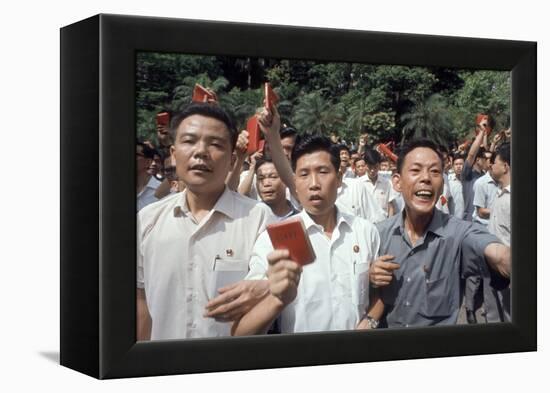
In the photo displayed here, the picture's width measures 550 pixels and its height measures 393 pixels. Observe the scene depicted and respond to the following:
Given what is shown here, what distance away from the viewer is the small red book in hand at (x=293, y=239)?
9031 millimetres

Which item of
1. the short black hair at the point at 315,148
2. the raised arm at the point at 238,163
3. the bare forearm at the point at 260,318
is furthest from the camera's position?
the short black hair at the point at 315,148

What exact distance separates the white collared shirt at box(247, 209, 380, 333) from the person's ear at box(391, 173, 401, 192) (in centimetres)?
33

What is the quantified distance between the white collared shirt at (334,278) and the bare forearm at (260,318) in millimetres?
77

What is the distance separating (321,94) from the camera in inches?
364

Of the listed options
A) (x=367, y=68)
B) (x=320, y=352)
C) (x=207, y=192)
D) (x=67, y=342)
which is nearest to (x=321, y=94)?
(x=367, y=68)

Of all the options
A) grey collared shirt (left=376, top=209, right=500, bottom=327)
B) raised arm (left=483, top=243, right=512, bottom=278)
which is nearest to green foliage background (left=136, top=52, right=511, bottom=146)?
grey collared shirt (left=376, top=209, right=500, bottom=327)

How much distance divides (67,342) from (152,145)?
139 cm

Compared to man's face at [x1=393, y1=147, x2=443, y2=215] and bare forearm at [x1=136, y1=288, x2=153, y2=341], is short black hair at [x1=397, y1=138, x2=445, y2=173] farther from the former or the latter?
bare forearm at [x1=136, y1=288, x2=153, y2=341]

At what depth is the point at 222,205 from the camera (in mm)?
8852

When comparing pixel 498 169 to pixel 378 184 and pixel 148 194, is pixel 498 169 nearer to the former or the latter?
pixel 378 184

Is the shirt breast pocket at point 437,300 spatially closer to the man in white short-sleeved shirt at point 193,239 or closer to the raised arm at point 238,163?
the man in white short-sleeved shirt at point 193,239

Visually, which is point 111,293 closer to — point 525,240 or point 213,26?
point 213,26

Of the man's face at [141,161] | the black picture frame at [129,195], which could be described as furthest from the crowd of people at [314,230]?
the black picture frame at [129,195]

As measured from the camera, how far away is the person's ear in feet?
31.2
